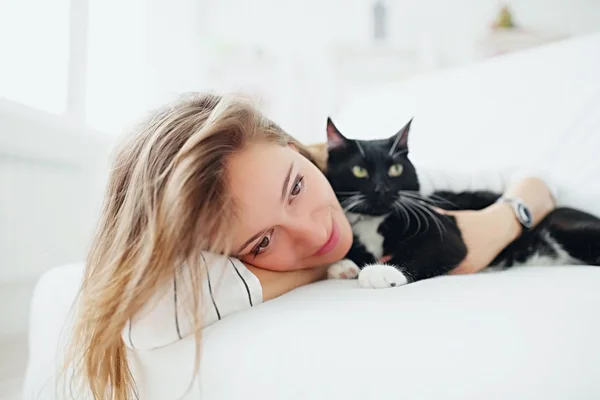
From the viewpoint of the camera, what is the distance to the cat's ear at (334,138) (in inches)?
37.6

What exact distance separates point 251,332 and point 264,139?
0.33 metres

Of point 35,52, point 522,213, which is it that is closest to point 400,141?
point 522,213

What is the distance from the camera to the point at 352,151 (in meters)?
0.96

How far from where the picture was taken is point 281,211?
0.68 meters

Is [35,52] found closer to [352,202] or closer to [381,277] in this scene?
[352,202]

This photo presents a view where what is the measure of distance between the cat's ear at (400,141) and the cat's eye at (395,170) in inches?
1.1

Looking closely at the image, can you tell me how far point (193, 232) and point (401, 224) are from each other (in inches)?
18.0

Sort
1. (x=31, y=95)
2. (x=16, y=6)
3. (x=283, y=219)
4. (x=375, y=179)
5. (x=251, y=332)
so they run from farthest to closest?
1. (x=31, y=95)
2. (x=16, y=6)
3. (x=375, y=179)
4. (x=283, y=219)
5. (x=251, y=332)

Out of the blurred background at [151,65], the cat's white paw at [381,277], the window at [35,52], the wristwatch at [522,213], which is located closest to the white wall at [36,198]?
the blurred background at [151,65]

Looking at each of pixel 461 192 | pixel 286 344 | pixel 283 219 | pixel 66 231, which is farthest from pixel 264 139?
pixel 66 231

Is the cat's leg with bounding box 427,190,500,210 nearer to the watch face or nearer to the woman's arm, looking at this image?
the watch face

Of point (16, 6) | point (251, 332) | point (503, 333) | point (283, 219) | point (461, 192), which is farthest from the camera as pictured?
point (16, 6)

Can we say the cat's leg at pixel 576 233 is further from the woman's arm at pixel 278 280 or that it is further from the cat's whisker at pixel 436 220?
the woman's arm at pixel 278 280

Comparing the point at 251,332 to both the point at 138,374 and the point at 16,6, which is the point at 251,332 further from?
the point at 16,6
